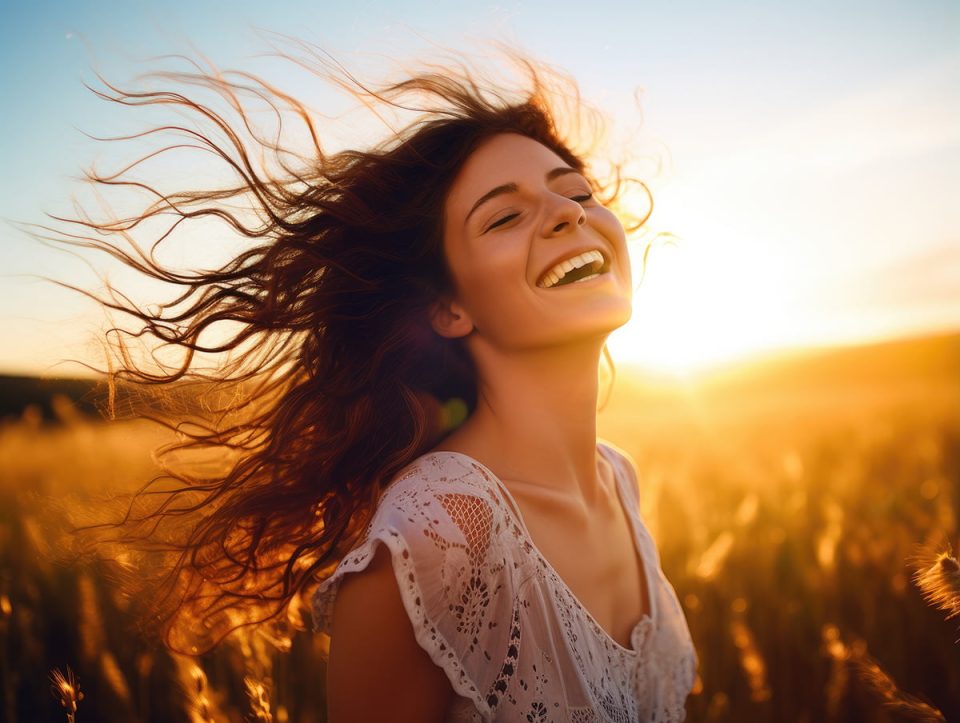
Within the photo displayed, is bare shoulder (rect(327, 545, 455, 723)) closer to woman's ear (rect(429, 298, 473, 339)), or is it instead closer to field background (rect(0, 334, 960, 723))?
field background (rect(0, 334, 960, 723))

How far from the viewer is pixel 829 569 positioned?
3357 mm

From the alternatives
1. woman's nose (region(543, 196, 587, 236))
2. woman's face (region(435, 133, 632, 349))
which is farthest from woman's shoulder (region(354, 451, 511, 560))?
woman's nose (region(543, 196, 587, 236))

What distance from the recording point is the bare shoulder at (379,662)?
1.59m

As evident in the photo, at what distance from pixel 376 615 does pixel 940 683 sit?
2988 millimetres

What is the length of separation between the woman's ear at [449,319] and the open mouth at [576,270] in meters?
0.33

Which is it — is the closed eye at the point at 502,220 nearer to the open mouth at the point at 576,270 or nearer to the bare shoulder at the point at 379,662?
the open mouth at the point at 576,270

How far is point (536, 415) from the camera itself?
2.22 m

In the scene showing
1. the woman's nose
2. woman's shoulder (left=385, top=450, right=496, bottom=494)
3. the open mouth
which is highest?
the woman's nose

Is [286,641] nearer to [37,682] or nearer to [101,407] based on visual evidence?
[101,407]

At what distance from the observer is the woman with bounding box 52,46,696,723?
210cm

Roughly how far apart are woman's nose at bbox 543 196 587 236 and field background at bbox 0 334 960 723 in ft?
4.50

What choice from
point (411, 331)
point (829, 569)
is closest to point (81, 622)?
point (411, 331)

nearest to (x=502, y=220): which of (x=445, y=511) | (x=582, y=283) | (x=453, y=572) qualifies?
(x=582, y=283)

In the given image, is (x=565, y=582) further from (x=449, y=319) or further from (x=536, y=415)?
(x=449, y=319)
